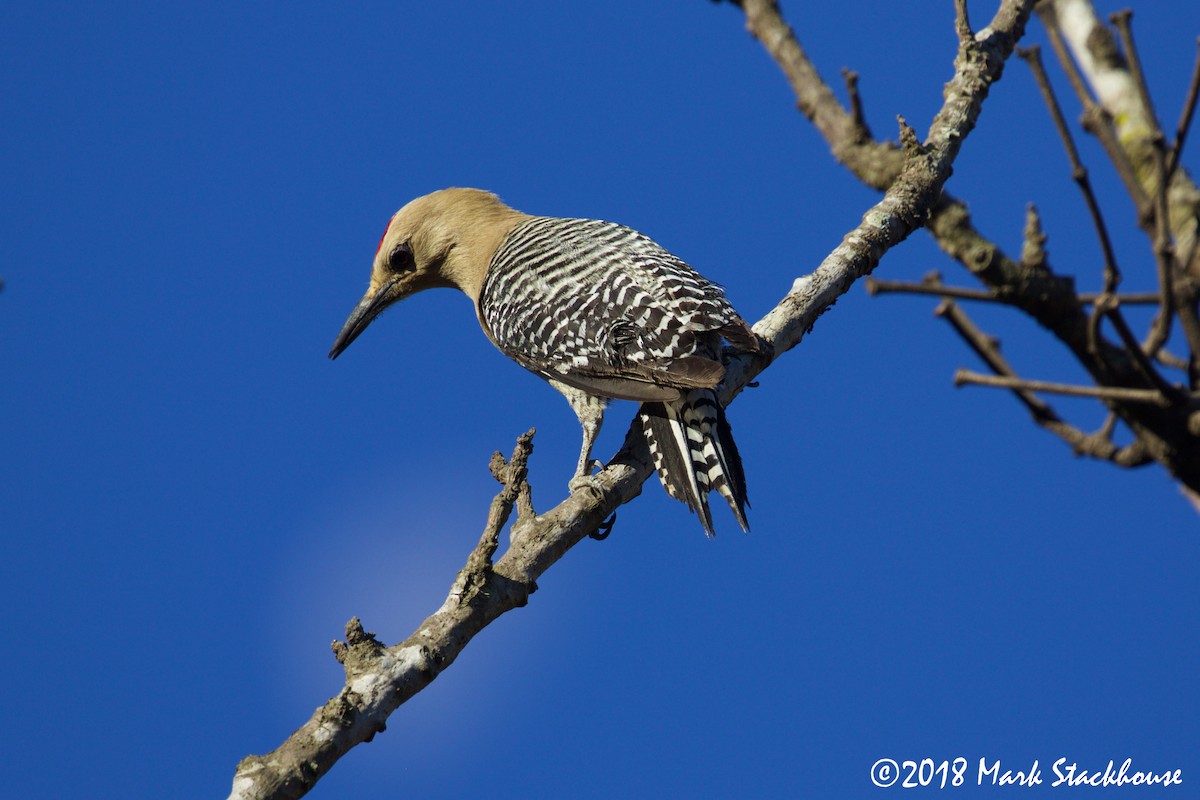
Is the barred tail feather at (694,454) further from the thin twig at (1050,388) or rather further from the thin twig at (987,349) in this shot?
the thin twig at (1050,388)

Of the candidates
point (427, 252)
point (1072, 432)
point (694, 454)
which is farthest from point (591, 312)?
point (1072, 432)

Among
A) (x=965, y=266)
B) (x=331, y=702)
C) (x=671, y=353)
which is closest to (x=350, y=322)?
(x=671, y=353)

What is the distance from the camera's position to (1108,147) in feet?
10.6

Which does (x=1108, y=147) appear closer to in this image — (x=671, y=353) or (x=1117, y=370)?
(x=1117, y=370)

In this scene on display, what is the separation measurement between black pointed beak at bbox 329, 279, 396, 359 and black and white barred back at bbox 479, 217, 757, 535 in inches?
36.7

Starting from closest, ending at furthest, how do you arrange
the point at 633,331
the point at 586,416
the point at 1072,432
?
the point at 1072,432 < the point at 633,331 < the point at 586,416

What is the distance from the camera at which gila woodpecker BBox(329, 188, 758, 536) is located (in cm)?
567

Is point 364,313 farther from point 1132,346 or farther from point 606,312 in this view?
point 1132,346

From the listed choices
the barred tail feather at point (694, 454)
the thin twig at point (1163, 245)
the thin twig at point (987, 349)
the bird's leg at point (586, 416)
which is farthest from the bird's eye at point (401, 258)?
the thin twig at point (1163, 245)

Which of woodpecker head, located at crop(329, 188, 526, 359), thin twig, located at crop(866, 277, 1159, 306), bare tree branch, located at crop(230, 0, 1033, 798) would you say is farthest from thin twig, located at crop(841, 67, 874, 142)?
woodpecker head, located at crop(329, 188, 526, 359)

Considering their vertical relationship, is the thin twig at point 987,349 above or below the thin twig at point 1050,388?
above

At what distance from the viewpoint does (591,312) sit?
6.43 metres

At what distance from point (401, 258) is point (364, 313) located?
50 centimetres

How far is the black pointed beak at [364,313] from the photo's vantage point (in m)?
8.03
